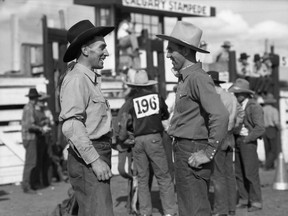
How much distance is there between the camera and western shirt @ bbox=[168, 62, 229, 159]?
4.32 meters

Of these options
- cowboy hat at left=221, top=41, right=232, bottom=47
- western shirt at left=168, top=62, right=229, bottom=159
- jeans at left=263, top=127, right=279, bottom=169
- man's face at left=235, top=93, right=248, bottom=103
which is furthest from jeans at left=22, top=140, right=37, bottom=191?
cowboy hat at left=221, top=41, right=232, bottom=47

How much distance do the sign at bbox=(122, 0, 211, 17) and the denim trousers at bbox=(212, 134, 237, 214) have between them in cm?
929

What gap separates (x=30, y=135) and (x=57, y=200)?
5.26 feet

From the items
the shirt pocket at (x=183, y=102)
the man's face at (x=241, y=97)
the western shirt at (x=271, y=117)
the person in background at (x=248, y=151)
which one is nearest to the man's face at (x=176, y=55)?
the shirt pocket at (x=183, y=102)

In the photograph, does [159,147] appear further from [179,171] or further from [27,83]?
[27,83]

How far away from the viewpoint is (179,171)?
15.0 ft

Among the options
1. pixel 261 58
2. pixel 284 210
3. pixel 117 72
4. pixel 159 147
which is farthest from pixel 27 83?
pixel 261 58

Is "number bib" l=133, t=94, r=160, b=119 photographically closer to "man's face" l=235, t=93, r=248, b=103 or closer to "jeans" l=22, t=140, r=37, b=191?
"man's face" l=235, t=93, r=248, b=103

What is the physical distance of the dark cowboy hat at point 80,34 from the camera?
172 inches

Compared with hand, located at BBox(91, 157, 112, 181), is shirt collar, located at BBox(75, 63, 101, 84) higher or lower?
higher

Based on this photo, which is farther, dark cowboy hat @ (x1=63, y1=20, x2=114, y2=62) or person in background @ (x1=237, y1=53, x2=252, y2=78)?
person in background @ (x1=237, y1=53, x2=252, y2=78)

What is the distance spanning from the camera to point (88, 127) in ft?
13.8

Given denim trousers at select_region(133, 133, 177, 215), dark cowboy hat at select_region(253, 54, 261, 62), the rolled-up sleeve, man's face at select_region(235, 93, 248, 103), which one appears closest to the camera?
the rolled-up sleeve

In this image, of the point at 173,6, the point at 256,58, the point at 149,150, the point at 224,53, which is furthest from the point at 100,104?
the point at 173,6
